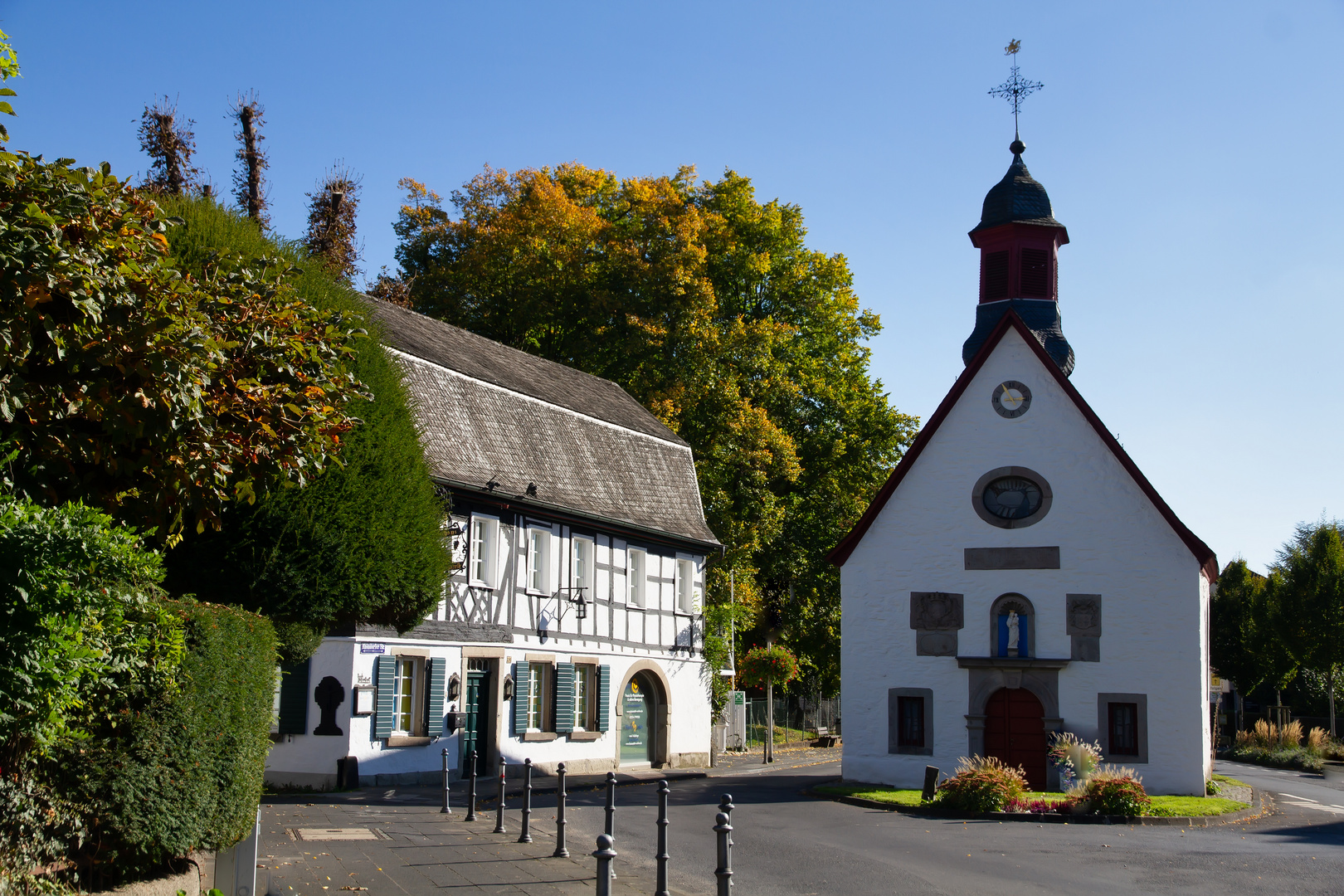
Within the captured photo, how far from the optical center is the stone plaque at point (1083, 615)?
74.6ft

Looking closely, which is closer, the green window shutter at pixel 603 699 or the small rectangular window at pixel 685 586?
the green window shutter at pixel 603 699

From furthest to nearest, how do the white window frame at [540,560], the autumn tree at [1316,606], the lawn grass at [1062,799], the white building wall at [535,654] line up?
the autumn tree at [1316,606] → the white window frame at [540,560] → the white building wall at [535,654] → the lawn grass at [1062,799]

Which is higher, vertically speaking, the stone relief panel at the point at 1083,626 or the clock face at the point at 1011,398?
Result: the clock face at the point at 1011,398

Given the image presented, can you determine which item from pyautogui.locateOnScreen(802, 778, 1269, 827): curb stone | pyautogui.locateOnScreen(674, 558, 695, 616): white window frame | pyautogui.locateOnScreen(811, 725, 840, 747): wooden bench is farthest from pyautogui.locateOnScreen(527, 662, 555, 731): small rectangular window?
pyautogui.locateOnScreen(811, 725, 840, 747): wooden bench

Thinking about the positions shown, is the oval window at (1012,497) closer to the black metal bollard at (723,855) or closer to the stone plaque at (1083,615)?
the stone plaque at (1083,615)

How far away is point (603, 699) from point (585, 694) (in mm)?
392

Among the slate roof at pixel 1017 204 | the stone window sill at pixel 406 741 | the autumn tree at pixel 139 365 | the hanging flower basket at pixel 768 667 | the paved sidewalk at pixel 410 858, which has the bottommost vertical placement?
the paved sidewalk at pixel 410 858

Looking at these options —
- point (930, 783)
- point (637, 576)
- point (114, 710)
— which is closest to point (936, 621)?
point (930, 783)

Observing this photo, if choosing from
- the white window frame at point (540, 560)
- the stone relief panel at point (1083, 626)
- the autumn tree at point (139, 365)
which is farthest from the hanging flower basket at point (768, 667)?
the autumn tree at point (139, 365)

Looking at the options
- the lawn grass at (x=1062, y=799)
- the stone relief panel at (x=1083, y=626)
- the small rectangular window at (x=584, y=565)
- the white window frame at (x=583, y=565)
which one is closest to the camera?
the lawn grass at (x=1062, y=799)

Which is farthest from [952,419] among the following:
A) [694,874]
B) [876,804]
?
[694,874]

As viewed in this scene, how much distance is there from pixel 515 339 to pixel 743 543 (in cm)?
936

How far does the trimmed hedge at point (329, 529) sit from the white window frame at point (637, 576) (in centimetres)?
1415

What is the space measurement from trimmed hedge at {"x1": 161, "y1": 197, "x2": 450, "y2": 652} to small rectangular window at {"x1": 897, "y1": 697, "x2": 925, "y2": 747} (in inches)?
525
